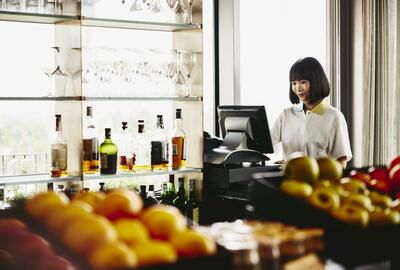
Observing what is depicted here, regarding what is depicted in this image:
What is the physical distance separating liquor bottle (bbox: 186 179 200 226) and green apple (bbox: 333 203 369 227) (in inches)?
90.5

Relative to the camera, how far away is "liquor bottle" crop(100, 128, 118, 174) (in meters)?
3.67

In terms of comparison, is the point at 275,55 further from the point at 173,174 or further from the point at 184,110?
the point at 173,174

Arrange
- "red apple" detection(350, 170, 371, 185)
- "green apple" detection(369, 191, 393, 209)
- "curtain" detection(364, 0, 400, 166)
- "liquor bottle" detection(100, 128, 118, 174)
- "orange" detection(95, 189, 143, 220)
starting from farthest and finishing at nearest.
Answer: "curtain" detection(364, 0, 400, 166), "liquor bottle" detection(100, 128, 118, 174), "red apple" detection(350, 170, 371, 185), "green apple" detection(369, 191, 393, 209), "orange" detection(95, 189, 143, 220)

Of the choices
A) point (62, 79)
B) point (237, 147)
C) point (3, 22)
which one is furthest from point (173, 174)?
point (3, 22)

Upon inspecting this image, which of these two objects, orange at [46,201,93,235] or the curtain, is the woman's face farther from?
orange at [46,201,93,235]

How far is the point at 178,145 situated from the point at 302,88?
0.90 m

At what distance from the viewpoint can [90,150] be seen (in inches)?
143

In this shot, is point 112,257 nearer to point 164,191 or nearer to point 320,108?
point 164,191

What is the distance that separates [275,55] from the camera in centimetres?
498

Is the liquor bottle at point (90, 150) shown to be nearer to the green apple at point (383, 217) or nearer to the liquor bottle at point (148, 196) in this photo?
the liquor bottle at point (148, 196)

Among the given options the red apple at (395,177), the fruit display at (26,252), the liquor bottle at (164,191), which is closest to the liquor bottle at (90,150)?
the liquor bottle at (164,191)

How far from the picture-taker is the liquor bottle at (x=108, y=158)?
3.67m

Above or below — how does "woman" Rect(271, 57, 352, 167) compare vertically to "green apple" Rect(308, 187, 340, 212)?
above

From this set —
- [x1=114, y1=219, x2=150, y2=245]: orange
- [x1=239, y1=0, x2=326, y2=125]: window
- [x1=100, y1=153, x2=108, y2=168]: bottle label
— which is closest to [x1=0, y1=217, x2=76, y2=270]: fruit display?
[x1=114, y1=219, x2=150, y2=245]: orange
